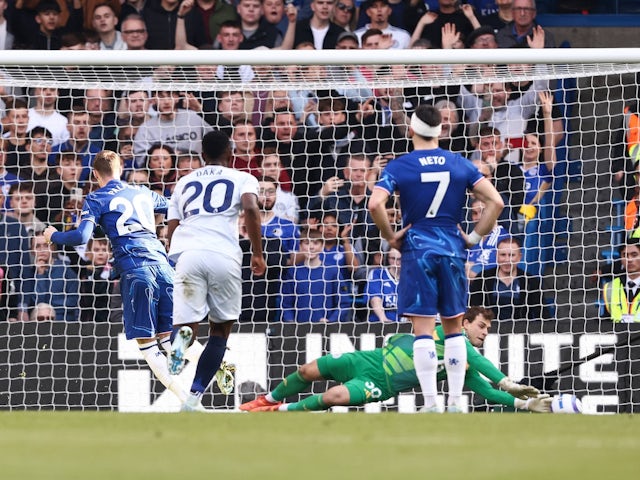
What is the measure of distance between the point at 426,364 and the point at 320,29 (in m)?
5.98

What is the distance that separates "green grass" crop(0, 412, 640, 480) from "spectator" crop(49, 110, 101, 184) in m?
4.97

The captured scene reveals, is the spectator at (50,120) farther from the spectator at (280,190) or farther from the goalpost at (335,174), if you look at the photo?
the spectator at (280,190)

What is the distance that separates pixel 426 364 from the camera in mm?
8219

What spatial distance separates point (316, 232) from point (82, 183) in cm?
214

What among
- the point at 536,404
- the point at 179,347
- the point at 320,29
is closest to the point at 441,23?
the point at 320,29

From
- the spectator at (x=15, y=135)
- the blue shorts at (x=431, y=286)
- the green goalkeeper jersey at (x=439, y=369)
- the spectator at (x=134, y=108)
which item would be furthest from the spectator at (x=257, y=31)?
the blue shorts at (x=431, y=286)

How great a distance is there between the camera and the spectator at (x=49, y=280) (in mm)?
11719

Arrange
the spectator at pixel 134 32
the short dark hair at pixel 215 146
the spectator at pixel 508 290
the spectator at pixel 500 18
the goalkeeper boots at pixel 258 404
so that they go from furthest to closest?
the spectator at pixel 500 18 < the spectator at pixel 134 32 < the spectator at pixel 508 290 < the goalkeeper boots at pixel 258 404 < the short dark hair at pixel 215 146

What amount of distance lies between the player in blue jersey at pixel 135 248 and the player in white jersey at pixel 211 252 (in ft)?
3.92

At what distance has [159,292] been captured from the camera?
9.98 metres

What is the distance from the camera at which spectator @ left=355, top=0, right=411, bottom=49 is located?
44.1ft

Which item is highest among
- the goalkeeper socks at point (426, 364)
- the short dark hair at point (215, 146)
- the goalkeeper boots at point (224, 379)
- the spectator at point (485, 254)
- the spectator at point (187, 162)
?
the spectator at point (187, 162)

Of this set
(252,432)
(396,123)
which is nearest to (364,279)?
(396,123)

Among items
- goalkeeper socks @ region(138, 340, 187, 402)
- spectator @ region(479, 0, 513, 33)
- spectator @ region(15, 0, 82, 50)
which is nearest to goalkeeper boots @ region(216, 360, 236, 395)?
goalkeeper socks @ region(138, 340, 187, 402)
